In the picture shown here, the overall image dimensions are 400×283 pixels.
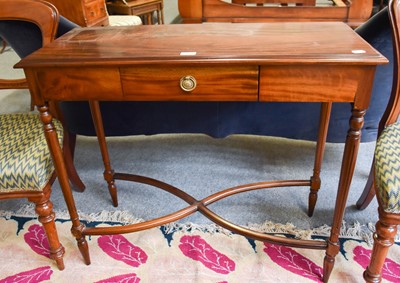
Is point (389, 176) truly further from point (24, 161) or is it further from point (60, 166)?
point (24, 161)

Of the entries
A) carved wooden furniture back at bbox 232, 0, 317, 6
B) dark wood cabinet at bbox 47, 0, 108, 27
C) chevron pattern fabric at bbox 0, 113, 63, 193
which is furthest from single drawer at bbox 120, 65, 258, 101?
dark wood cabinet at bbox 47, 0, 108, 27

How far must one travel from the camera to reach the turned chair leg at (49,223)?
1029 mm

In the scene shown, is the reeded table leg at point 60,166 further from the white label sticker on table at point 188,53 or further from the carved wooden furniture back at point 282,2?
the carved wooden furniture back at point 282,2

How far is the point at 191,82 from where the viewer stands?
2.63ft

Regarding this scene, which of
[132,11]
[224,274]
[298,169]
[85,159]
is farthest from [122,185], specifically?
[132,11]

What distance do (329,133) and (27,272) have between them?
1142mm

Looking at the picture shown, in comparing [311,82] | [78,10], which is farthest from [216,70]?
[78,10]

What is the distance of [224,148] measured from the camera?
180 cm

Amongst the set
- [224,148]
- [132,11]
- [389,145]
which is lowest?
[224,148]

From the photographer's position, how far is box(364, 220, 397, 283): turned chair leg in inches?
35.1

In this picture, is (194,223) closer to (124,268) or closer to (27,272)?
(124,268)

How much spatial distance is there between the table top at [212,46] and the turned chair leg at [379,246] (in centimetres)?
43

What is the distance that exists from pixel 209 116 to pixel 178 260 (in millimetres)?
524

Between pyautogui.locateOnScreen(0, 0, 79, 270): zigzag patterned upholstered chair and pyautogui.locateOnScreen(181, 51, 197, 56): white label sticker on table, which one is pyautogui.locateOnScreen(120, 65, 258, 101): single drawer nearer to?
pyautogui.locateOnScreen(181, 51, 197, 56): white label sticker on table
